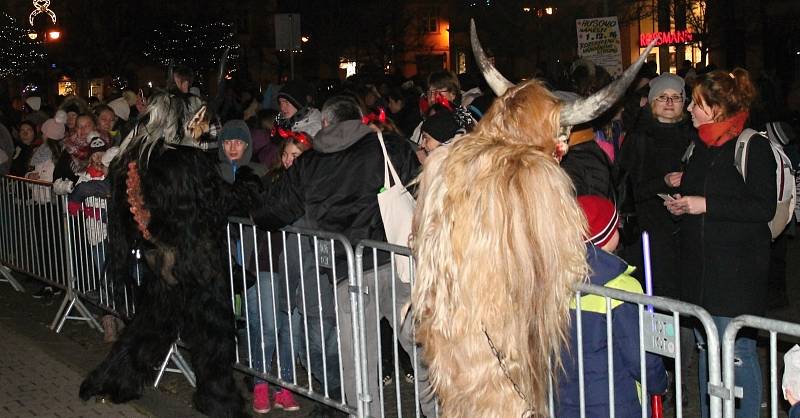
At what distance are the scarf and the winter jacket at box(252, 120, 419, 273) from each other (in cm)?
169

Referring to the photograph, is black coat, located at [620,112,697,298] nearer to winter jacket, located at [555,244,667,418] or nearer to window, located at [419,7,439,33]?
winter jacket, located at [555,244,667,418]

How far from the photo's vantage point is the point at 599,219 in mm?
4094

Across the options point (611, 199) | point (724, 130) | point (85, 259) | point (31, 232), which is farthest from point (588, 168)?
point (31, 232)

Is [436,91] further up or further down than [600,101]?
further up

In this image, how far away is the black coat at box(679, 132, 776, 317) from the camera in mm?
5441

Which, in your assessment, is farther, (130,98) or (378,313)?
(130,98)

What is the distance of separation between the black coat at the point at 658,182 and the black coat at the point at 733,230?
926 millimetres

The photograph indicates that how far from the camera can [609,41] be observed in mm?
14383

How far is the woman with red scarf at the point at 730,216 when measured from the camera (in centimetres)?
545

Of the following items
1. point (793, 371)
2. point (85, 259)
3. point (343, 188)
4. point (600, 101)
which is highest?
point (600, 101)

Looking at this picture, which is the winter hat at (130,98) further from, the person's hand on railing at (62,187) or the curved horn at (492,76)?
the curved horn at (492,76)

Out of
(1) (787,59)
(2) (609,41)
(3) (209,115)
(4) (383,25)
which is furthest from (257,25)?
(3) (209,115)

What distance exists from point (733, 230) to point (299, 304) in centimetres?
272

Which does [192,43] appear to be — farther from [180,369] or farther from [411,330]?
[411,330]
